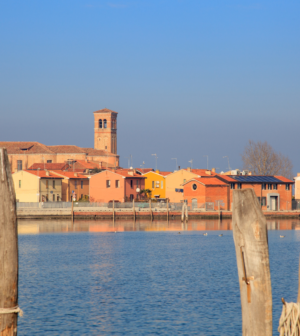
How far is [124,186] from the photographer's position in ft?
261

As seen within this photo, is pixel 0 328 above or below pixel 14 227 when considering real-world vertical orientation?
below

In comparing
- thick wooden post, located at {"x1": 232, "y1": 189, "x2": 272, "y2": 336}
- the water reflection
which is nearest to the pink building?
the water reflection

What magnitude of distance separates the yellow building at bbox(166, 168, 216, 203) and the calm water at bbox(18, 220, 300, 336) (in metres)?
28.5

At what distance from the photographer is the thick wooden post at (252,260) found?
227 inches

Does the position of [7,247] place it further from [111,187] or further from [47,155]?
[47,155]

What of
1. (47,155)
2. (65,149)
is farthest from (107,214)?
(65,149)

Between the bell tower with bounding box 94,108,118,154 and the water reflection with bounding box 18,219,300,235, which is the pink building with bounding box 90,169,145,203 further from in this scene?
the bell tower with bounding box 94,108,118,154

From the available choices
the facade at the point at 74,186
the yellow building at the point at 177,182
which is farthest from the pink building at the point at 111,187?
the yellow building at the point at 177,182

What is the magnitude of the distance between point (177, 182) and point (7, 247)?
7669 cm

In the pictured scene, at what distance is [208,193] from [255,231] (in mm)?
68097

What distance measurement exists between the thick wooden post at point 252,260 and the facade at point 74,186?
78033mm

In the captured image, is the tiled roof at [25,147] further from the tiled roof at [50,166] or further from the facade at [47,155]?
the tiled roof at [50,166]

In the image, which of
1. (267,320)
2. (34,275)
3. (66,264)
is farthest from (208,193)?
(267,320)

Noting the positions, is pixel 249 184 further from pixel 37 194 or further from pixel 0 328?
pixel 0 328
